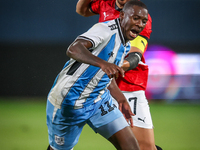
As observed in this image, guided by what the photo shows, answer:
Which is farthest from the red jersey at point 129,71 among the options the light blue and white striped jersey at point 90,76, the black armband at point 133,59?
the light blue and white striped jersey at point 90,76

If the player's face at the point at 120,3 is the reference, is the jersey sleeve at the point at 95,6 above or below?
below

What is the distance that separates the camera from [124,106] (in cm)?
234

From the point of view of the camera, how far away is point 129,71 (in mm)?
2953

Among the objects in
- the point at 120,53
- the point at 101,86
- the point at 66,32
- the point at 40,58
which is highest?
the point at 120,53

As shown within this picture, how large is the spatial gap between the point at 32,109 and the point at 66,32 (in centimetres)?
226

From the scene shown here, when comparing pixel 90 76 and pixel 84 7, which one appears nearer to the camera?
pixel 90 76

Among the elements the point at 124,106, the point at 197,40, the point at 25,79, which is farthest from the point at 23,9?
the point at 124,106

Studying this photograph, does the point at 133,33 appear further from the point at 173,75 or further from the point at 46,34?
the point at 173,75

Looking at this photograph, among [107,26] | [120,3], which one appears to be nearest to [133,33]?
[107,26]

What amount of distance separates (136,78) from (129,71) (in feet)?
0.37

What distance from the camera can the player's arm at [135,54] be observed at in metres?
2.57

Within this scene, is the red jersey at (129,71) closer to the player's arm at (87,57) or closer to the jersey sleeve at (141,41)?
the jersey sleeve at (141,41)

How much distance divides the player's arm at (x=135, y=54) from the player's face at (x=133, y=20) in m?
0.58

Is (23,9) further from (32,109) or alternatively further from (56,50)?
(32,109)
